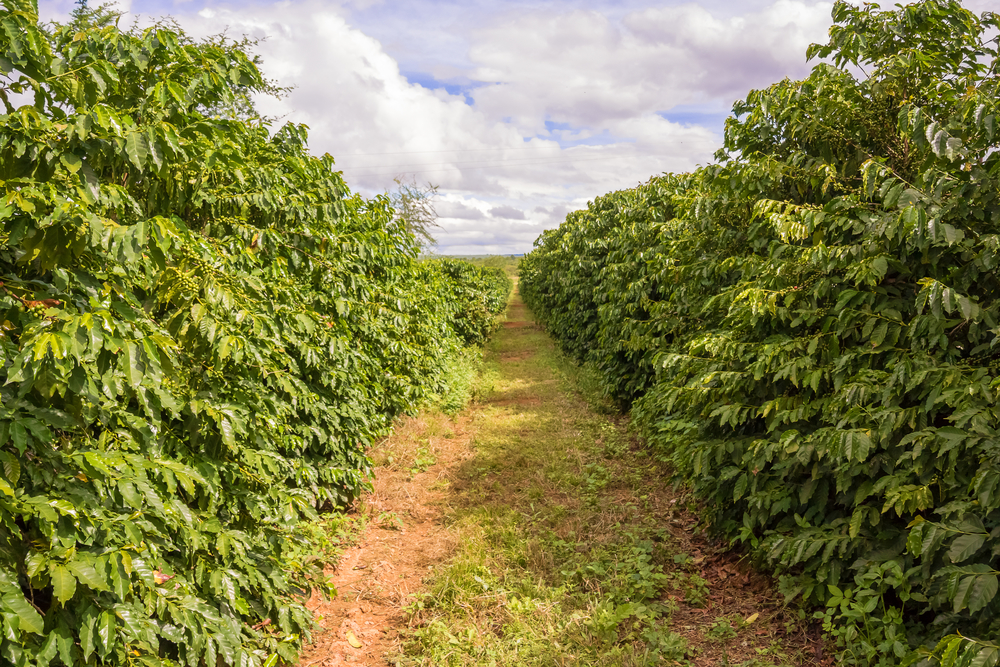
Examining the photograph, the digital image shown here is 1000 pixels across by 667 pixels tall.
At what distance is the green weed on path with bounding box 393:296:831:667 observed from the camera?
11.3ft

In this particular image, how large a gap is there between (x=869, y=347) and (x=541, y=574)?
2880 millimetres

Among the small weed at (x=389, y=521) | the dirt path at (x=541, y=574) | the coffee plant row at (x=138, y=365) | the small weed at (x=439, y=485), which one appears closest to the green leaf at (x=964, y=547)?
the dirt path at (x=541, y=574)

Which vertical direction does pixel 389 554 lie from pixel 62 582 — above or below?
below

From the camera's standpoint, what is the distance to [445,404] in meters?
9.09

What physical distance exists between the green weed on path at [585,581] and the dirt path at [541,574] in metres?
0.01

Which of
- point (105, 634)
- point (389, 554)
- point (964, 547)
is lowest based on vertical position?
point (389, 554)

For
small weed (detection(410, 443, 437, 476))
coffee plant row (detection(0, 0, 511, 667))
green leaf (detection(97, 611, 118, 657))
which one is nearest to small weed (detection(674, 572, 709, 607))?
coffee plant row (detection(0, 0, 511, 667))

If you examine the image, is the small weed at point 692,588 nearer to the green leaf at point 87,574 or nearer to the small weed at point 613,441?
the small weed at point 613,441

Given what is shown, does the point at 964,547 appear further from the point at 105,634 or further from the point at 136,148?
the point at 136,148

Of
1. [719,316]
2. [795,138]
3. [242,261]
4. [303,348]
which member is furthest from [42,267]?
[719,316]

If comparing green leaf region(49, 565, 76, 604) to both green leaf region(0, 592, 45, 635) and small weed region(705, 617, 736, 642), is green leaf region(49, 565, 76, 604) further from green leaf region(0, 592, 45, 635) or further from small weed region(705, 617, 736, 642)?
small weed region(705, 617, 736, 642)

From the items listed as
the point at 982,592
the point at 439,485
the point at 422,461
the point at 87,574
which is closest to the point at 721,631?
the point at 982,592

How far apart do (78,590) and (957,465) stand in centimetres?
386

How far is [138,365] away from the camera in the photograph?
1.88 metres
